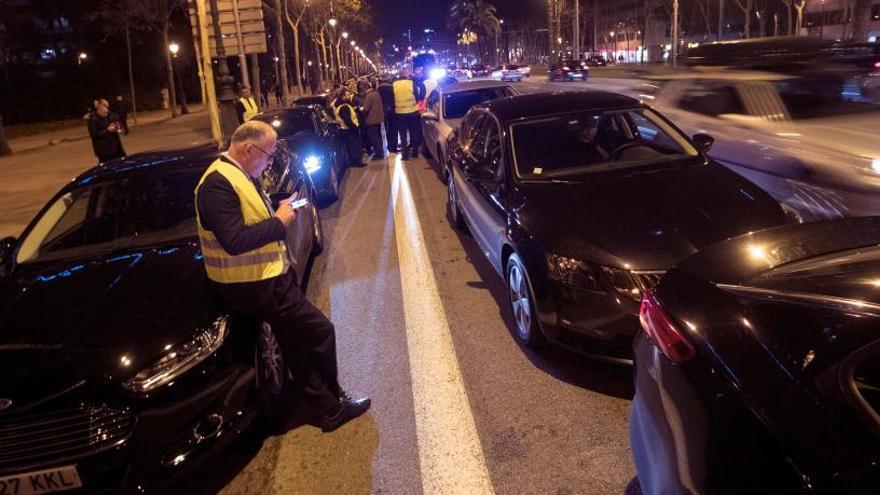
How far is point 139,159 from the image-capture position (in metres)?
5.12

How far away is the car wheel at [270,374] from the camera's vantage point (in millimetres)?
3457

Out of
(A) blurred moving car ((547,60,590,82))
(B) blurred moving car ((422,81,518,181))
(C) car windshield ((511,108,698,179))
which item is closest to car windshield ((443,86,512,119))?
(B) blurred moving car ((422,81,518,181))

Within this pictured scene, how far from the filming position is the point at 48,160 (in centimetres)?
1992

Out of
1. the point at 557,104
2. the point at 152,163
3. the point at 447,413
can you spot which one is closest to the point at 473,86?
the point at 557,104

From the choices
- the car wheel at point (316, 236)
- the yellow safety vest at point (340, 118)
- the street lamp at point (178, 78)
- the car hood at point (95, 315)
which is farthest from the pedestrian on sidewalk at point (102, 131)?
the street lamp at point (178, 78)

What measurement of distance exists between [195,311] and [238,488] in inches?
36.0

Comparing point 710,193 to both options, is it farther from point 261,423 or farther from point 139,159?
point 139,159

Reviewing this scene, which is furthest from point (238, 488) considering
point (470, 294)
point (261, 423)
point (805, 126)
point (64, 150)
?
point (64, 150)

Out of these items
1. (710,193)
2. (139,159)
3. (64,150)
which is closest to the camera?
(710,193)

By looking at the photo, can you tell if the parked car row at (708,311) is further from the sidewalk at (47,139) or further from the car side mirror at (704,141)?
the sidewalk at (47,139)

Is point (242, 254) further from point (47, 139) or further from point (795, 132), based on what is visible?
point (47, 139)

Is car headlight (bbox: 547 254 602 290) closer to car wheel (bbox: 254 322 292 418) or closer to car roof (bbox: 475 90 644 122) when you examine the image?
car wheel (bbox: 254 322 292 418)

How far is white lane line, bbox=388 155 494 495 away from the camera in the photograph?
317 centimetres

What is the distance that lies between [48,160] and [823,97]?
20957 millimetres
